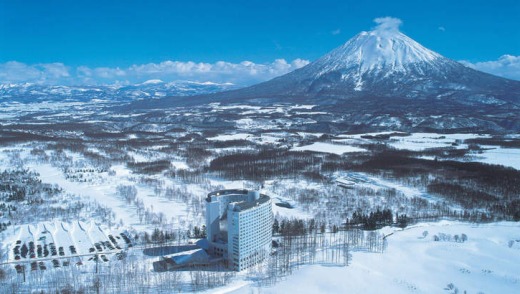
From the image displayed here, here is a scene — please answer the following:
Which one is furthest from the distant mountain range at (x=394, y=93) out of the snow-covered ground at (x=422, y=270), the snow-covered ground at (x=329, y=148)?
the snow-covered ground at (x=422, y=270)

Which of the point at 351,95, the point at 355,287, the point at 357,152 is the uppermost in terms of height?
the point at 351,95

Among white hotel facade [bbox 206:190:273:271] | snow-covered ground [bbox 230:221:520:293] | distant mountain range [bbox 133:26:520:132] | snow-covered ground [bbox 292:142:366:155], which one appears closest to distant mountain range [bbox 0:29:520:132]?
distant mountain range [bbox 133:26:520:132]

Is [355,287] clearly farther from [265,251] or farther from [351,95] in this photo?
[351,95]

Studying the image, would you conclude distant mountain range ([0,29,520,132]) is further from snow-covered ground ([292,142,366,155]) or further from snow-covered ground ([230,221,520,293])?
snow-covered ground ([230,221,520,293])

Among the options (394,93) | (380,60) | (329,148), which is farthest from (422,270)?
(380,60)

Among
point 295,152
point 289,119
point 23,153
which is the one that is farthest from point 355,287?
point 289,119

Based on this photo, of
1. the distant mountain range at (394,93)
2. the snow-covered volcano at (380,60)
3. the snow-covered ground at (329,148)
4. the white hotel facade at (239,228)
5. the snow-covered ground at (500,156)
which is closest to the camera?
the white hotel facade at (239,228)

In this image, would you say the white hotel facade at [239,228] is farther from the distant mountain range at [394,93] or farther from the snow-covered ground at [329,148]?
the distant mountain range at [394,93]
